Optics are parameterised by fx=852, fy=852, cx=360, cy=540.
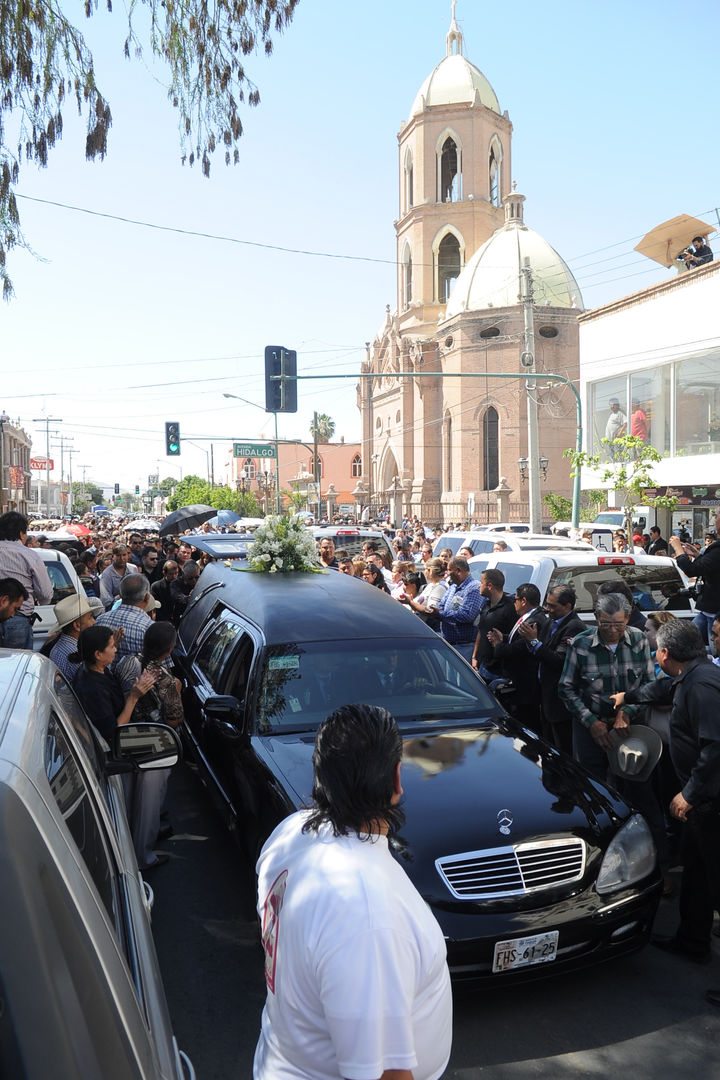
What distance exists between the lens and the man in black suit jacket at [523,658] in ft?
22.6

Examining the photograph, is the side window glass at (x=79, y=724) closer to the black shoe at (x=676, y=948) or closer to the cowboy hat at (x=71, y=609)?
the cowboy hat at (x=71, y=609)

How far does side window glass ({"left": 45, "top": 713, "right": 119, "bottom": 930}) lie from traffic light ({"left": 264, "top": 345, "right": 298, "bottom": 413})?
1833 cm

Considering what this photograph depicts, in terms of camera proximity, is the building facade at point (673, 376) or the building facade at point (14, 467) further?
the building facade at point (14, 467)

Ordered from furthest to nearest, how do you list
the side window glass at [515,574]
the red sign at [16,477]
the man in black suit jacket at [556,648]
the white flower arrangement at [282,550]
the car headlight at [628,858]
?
the red sign at [16,477] → the side window glass at [515,574] → the white flower arrangement at [282,550] → the man in black suit jacket at [556,648] → the car headlight at [628,858]

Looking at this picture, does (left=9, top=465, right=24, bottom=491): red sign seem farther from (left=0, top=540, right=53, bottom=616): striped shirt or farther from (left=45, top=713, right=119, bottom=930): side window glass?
(left=45, top=713, right=119, bottom=930): side window glass

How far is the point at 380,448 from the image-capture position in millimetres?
64938

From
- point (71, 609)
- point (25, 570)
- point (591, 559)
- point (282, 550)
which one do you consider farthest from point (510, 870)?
point (25, 570)

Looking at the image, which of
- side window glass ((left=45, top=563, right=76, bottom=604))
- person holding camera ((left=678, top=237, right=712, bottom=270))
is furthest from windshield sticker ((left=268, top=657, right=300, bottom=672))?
person holding camera ((left=678, top=237, right=712, bottom=270))

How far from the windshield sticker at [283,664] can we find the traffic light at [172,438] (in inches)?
1070

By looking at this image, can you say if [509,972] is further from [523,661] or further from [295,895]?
[523,661]

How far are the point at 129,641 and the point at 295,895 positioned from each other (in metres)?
5.16

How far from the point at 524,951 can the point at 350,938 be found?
7.91ft

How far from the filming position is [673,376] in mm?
23500

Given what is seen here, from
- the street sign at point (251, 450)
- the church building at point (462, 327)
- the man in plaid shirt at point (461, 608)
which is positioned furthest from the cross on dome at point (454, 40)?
the man in plaid shirt at point (461, 608)
